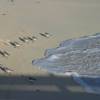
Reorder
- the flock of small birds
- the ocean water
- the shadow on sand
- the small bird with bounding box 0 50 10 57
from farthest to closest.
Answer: the small bird with bounding box 0 50 10 57, the flock of small birds, the ocean water, the shadow on sand

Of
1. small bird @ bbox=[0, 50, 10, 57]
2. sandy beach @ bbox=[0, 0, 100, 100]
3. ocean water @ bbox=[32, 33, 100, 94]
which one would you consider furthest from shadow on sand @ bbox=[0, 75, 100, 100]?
small bird @ bbox=[0, 50, 10, 57]

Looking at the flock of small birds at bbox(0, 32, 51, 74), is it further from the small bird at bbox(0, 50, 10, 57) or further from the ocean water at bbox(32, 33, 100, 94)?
the ocean water at bbox(32, 33, 100, 94)

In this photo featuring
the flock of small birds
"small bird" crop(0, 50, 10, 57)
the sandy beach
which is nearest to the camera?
the sandy beach

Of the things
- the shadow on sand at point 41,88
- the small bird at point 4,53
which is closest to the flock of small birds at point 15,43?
the small bird at point 4,53

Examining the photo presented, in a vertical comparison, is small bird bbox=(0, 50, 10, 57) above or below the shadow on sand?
above

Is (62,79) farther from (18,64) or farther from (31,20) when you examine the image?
(31,20)

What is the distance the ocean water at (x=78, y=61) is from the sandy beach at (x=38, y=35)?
0.34ft

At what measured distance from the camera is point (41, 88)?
4691 millimetres

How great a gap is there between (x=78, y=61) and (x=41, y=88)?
2.76 ft

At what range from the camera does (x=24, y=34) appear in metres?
6.38

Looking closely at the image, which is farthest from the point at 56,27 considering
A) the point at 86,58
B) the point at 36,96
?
the point at 36,96

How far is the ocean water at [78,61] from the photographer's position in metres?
4.93

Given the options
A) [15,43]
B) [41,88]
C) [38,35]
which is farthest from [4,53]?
[41,88]

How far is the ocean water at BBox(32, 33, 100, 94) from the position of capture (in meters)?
4.93
